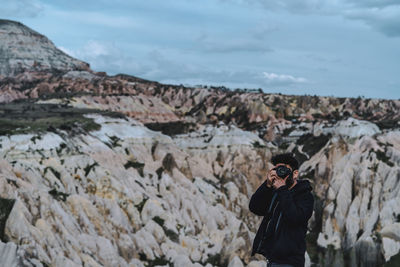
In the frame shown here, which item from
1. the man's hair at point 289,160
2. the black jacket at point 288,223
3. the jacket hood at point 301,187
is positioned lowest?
the black jacket at point 288,223

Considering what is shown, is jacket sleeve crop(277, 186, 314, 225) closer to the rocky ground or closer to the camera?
the camera

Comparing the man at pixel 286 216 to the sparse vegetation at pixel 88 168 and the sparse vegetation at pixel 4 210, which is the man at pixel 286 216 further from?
the sparse vegetation at pixel 88 168

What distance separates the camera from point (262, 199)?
772cm

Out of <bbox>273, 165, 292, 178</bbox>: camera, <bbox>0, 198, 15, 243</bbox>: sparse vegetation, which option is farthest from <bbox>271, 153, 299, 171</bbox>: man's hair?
<bbox>0, 198, 15, 243</bbox>: sparse vegetation

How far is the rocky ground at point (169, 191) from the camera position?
125 feet

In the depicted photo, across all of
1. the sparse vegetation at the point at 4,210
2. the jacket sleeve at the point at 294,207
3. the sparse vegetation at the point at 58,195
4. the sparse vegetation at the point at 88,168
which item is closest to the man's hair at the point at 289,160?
the jacket sleeve at the point at 294,207

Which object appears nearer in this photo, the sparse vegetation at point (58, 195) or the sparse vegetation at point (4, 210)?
the sparse vegetation at point (4, 210)

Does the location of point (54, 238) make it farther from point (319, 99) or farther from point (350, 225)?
point (319, 99)

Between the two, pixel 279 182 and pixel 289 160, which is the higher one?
pixel 289 160

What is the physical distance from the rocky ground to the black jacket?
25.3 meters

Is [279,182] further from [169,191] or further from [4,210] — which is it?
[169,191]

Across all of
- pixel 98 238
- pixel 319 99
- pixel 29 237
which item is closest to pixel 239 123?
pixel 319 99

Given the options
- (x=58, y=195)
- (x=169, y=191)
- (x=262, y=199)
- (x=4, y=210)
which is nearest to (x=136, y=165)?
(x=169, y=191)

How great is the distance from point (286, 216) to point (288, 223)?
20cm
